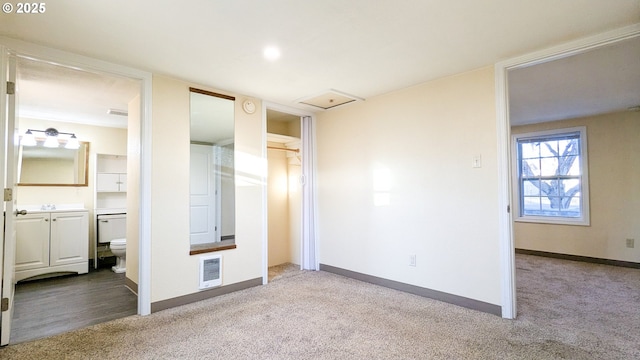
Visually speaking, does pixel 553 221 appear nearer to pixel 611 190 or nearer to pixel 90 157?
pixel 611 190

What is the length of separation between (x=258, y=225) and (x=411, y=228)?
1790 mm

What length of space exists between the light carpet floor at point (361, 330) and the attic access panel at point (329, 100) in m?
2.27

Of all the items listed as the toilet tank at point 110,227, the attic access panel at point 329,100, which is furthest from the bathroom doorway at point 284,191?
the toilet tank at point 110,227

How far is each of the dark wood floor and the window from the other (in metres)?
6.18

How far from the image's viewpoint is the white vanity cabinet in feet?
12.8

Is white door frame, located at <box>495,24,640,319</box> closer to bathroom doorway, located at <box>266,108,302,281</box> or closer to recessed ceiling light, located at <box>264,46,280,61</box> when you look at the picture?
recessed ceiling light, located at <box>264,46,280,61</box>

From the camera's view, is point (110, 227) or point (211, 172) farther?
point (110, 227)

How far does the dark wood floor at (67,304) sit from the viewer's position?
8.42ft

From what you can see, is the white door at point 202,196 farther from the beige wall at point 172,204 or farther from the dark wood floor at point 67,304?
the dark wood floor at point 67,304

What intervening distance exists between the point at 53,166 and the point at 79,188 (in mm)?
445

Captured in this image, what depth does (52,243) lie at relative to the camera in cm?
407

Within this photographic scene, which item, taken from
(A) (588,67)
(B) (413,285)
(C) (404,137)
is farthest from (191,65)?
(A) (588,67)

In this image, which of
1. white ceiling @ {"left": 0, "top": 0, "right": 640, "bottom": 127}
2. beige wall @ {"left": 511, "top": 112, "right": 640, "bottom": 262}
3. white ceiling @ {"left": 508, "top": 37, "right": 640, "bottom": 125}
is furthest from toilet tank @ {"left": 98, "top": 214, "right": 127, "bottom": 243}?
beige wall @ {"left": 511, "top": 112, "right": 640, "bottom": 262}

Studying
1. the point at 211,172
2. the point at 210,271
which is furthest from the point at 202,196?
the point at 210,271
